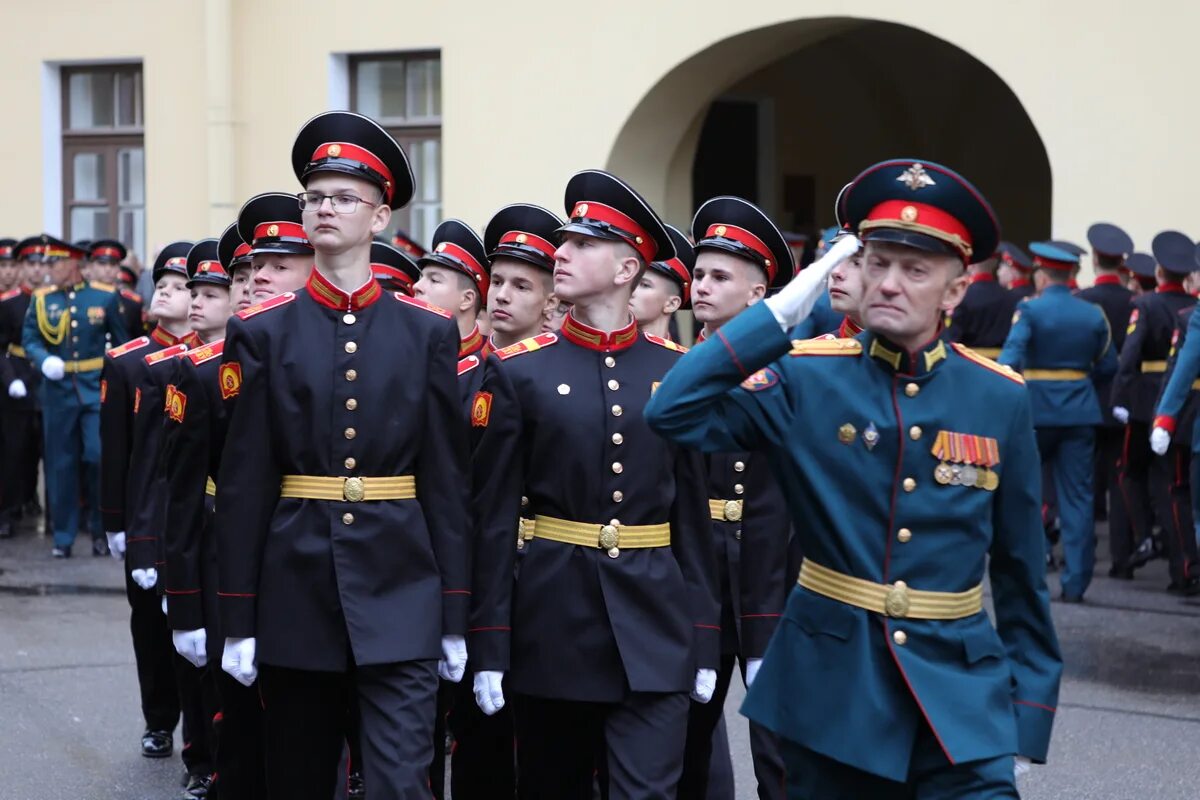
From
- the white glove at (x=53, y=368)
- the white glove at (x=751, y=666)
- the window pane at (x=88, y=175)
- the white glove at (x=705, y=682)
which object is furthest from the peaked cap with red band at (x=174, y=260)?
the window pane at (x=88, y=175)

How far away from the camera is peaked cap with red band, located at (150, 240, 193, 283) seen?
7.97m

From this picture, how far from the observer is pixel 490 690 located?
15.7 ft

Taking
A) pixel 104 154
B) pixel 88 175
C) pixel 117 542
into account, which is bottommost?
pixel 117 542

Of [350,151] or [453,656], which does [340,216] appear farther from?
[453,656]

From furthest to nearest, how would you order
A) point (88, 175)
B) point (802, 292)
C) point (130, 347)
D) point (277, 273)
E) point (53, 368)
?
1. point (88, 175)
2. point (53, 368)
3. point (130, 347)
4. point (277, 273)
5. point (802, 292)

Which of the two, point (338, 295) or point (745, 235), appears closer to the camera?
point (338, 295)

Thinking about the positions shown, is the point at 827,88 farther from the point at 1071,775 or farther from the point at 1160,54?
the point at 1071,775

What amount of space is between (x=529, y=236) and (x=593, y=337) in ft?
4.46

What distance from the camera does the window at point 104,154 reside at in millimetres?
17578

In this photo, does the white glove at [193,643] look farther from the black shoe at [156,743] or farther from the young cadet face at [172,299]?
the young cadet face at [172,299]

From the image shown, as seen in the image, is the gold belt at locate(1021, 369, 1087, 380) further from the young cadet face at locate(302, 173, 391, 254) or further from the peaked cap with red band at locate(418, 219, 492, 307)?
the young cadet face at locate(302, 173, 391, 254)

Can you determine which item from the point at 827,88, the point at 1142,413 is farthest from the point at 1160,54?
the point at 827,88

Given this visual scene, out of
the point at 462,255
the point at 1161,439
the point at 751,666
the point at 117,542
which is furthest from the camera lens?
the point at 1161,439

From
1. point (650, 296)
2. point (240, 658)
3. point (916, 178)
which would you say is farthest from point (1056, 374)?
point (916, 178)
